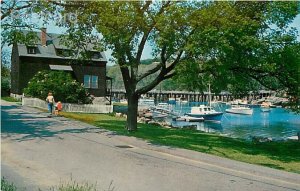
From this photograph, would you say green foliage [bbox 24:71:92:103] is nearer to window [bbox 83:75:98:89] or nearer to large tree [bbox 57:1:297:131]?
window [bbox 83:75:98:89]

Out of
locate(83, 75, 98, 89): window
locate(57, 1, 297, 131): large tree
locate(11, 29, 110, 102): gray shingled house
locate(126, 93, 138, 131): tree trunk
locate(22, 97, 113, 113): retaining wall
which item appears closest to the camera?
locate(57, 1, 297, 131): large tree

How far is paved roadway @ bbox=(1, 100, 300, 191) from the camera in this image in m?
10.6

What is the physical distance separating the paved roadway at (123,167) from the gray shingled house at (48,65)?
40.0m

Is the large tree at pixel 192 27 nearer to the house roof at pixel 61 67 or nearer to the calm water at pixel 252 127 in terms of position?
the calm water at pixel 252 127

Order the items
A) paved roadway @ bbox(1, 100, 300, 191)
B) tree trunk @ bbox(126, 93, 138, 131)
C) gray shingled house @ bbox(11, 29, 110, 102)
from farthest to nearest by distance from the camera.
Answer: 1. gray shingled house @ bbox(11, 29, 110, 102)
2. tree trunk @ bbox(126, 93, 138, 131)
3. paved roadway @ bbox(1, 100, 300, 191)

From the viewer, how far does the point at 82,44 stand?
2302 centimetres

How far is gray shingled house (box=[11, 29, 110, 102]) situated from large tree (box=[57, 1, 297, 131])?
36.8 metres

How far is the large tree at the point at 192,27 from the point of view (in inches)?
677

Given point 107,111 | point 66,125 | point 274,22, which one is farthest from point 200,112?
point 274,22

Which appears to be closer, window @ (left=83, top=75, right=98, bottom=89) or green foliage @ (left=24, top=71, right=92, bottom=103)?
green foliage @ (left=24, top=71, right=92, bottom=103)

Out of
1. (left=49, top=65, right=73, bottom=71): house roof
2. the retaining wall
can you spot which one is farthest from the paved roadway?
(left=49, top=65, right=73, bottom=71): house roof

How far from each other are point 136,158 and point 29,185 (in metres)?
5.26

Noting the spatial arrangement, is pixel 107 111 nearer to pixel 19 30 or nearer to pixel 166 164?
pixel 19 30

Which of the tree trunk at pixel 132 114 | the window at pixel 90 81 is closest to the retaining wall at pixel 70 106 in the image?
the tree trunk at pixel 132 114
